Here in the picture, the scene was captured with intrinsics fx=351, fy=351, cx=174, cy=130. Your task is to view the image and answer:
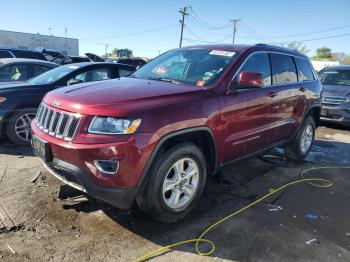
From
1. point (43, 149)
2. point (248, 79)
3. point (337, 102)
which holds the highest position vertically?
point (248, 79)

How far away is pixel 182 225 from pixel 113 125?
1362mm

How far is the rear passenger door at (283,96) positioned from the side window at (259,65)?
144 mm

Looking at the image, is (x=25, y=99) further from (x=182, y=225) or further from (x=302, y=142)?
(x=302, y=142)

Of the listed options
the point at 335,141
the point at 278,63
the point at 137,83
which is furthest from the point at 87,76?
the point at 335,141

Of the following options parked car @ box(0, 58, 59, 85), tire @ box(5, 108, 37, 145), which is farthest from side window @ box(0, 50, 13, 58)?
tire @ box(5, 108, 37, 145)

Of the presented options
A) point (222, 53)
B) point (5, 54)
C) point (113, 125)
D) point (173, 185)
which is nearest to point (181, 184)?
point (173, 185)

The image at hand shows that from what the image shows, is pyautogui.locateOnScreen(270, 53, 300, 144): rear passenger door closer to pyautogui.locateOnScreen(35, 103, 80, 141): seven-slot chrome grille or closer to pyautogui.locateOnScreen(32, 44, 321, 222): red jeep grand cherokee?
pyautogui.locateOnScreen(32, 44, 321, 222): red jeep grand cherokee

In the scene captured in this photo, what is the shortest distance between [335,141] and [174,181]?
597cm

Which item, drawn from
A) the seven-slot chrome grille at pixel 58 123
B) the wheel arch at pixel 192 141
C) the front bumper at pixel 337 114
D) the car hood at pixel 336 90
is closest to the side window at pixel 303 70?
the wheel arch at pixel 192 141

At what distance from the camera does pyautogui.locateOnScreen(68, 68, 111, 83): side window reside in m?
6.91

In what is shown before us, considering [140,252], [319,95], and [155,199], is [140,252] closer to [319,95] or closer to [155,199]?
[155,199]

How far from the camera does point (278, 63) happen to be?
5305mm

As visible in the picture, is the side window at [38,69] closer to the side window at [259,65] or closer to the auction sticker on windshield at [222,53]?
the auction sticker on windshield at [222,53]

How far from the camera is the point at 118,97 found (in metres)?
3.40
